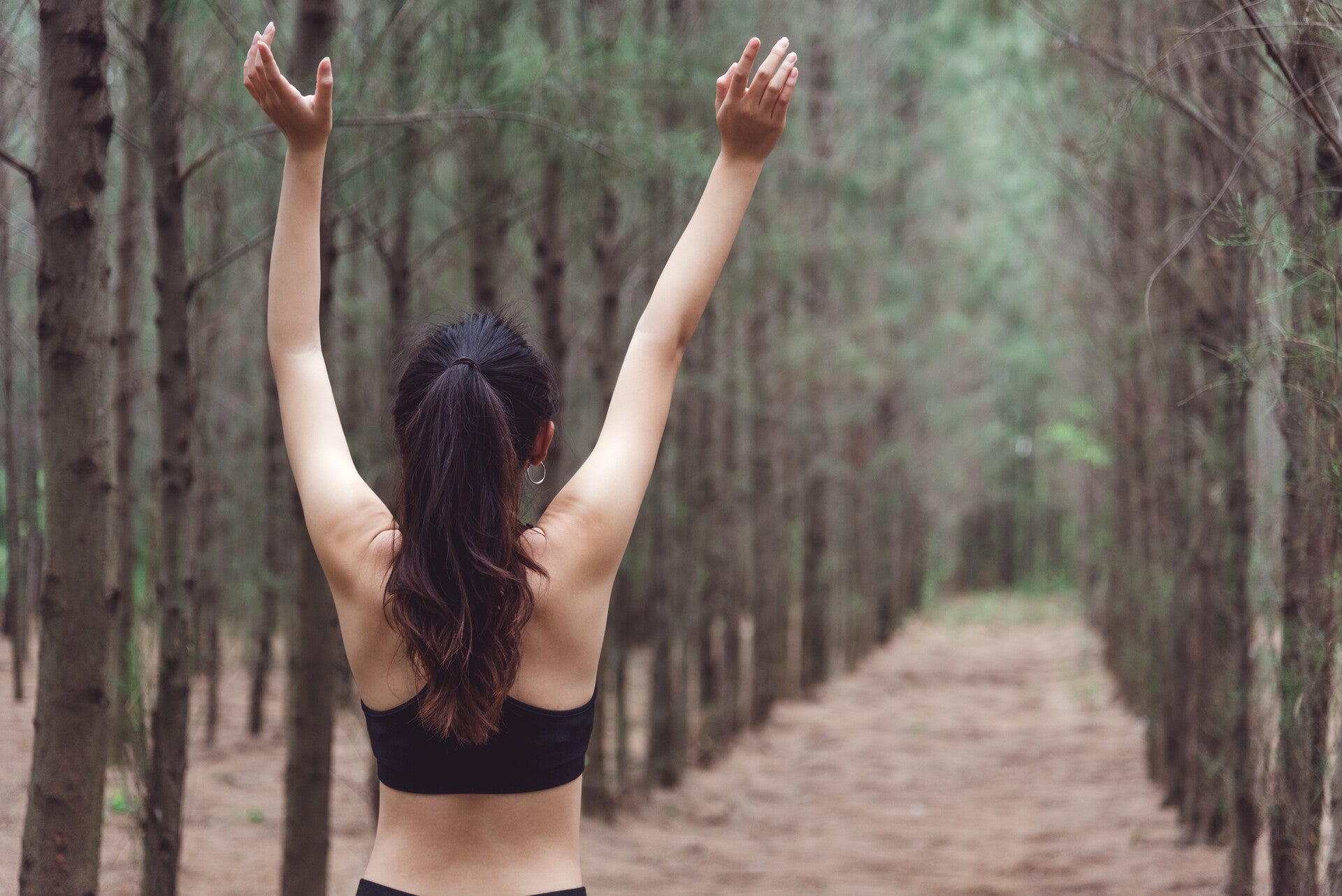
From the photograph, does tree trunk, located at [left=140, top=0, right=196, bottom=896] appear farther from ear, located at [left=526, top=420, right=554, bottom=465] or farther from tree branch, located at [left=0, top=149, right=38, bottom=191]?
ear, located at [left=526, top=420, right=554, bottom=465]

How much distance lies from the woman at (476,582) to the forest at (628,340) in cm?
22

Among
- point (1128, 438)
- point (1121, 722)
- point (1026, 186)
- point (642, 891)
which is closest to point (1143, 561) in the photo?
point (1128, 438)

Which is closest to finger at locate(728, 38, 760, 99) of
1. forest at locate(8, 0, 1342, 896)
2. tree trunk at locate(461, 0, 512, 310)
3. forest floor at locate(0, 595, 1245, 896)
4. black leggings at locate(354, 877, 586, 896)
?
forest at locate(8, 0, 1342, 896)

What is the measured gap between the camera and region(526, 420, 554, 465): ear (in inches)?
67.7

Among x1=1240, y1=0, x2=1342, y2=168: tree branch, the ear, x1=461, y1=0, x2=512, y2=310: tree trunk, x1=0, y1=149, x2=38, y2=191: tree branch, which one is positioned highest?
x1=461, y1=0, x2=512, y2=310: tree trunk

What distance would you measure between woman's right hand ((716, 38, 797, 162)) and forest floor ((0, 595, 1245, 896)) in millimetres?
3734

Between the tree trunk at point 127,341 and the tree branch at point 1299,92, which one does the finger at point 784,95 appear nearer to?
the tree branch at point 1299,92

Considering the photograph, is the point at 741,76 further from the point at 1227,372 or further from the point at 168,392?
the point at 1227,372

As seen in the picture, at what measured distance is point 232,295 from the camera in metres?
9.96

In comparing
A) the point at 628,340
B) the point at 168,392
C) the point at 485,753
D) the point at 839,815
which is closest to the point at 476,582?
the point at 485,753

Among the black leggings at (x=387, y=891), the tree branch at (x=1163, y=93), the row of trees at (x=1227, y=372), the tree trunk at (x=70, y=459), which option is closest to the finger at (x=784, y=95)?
the black leggings at (x=387, y=891)

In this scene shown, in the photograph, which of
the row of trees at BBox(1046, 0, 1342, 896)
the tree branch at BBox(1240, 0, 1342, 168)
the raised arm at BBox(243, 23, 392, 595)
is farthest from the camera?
the row of trees at BBox(1046, 0, 1342, 896)

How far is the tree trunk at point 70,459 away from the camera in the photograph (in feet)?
9.05

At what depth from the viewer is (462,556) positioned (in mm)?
1561
